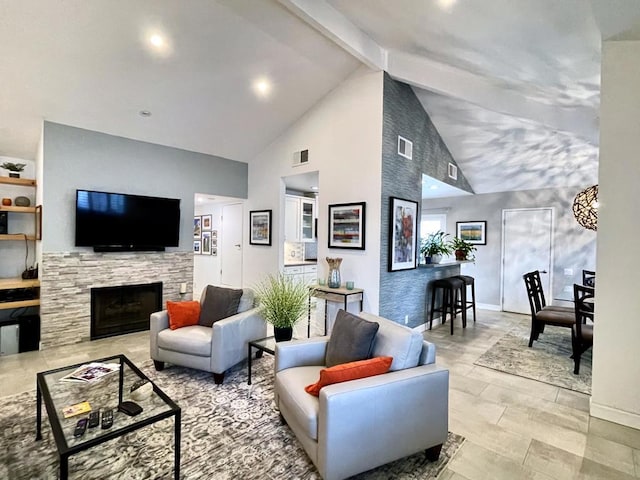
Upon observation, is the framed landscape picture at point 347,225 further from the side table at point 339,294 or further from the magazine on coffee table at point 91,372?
the magazine on coffee table at point 91,372

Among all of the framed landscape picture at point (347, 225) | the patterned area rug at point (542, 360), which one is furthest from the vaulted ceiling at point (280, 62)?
the patterned area rug at point (542, 360)

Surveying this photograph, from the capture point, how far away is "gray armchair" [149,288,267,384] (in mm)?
3055

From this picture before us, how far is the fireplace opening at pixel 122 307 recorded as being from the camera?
14.5 feet

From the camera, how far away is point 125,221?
4551 millimetres

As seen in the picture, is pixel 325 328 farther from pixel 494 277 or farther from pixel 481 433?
pixel 494 277

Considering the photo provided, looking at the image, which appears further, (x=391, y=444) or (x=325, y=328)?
(x=325, y=328)

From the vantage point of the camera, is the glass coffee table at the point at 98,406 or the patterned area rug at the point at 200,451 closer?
the glass coffee table at the point at 98,406

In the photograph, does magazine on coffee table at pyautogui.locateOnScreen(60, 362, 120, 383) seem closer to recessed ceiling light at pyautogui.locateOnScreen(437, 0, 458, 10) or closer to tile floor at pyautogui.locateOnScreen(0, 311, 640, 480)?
tile floor at pyautogui.locateOnScreen(0, 311, 640, 480)

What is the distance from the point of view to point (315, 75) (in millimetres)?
4285

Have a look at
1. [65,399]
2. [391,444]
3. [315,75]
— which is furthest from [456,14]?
[65,399]

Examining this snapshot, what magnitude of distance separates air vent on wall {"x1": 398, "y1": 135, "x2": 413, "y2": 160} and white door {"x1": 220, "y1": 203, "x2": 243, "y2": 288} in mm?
3142

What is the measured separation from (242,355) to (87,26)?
3.40 m

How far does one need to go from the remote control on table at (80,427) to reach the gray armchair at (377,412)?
3.64 ft

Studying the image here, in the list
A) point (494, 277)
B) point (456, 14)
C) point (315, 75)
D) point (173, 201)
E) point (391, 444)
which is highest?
point (315, 75)
